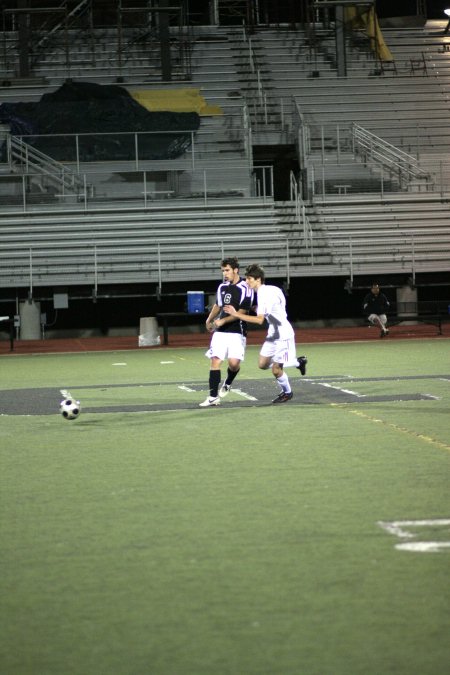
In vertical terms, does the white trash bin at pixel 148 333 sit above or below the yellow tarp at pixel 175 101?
below

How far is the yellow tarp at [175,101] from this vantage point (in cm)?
3725

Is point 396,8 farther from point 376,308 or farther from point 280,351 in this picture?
point 280,351

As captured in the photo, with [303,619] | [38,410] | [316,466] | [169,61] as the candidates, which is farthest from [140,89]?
[303,619]

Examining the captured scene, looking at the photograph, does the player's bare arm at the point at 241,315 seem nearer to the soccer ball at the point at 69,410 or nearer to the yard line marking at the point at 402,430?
the yard line marking at the point at 402,430

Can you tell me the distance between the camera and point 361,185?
117ft

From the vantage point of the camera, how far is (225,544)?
20.7 feet

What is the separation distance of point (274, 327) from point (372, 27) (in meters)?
29.9

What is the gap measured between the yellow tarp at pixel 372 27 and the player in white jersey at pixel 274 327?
94.8ft

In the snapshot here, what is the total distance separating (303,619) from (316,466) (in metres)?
4.09

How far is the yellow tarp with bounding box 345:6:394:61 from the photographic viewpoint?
4047 centimetres

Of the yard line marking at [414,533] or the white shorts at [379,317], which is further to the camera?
the white shorts at [379,317]

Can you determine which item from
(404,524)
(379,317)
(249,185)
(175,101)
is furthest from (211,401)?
(175,101)

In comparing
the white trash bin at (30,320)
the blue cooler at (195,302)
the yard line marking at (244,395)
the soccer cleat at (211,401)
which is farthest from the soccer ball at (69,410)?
the white trash bin at (30,320)

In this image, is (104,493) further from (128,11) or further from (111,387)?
(128,11)
